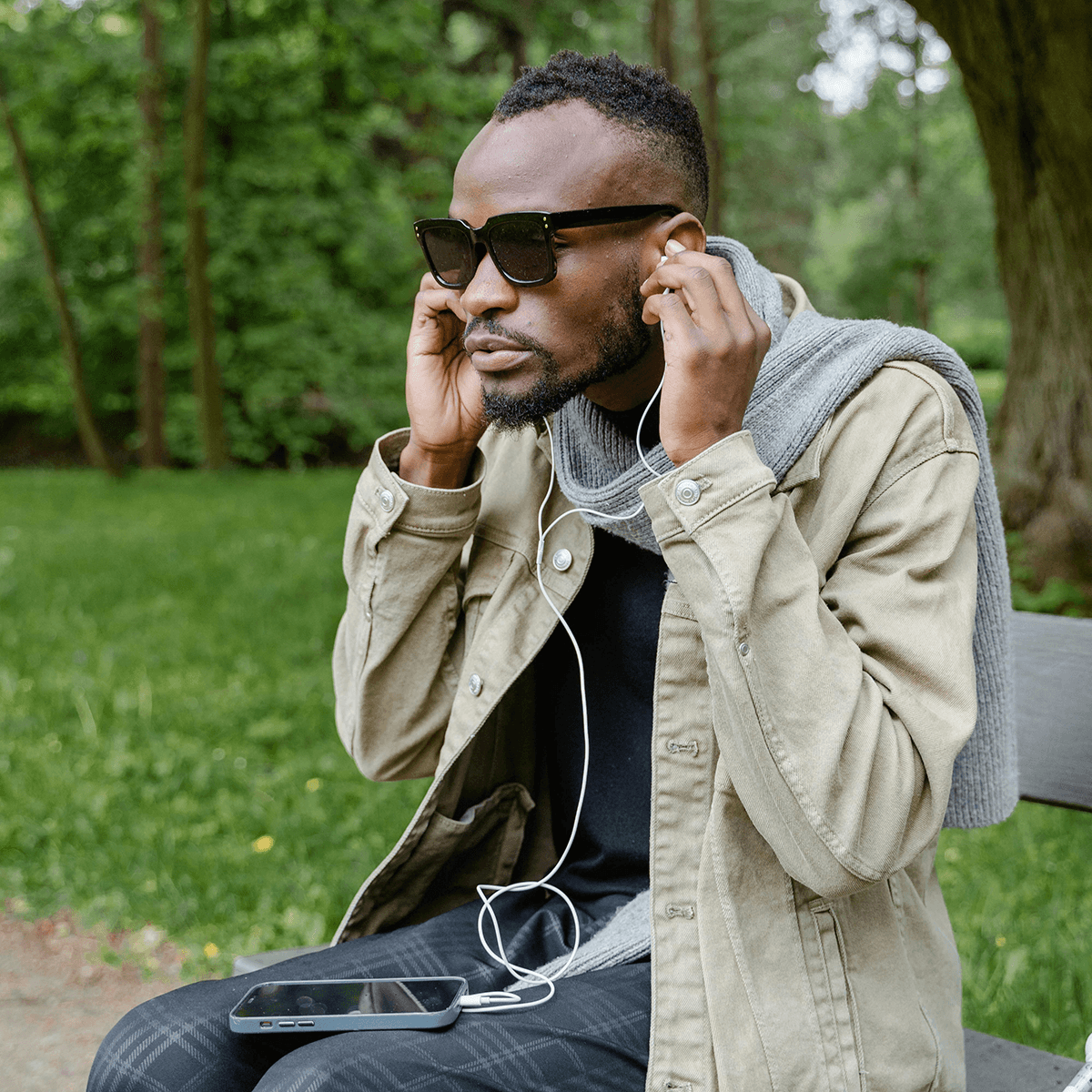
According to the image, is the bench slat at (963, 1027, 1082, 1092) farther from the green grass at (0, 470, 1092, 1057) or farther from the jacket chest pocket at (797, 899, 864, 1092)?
the green grass at (0, 470, 1092, 1057)

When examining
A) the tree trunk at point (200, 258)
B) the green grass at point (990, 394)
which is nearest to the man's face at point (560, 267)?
the green grass at point (990, 394)

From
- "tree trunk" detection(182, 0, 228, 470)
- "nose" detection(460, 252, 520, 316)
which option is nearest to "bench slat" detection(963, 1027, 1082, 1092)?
"nose" detection(460, 252, 520, 316)

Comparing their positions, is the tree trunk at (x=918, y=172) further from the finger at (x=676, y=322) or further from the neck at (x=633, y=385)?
the finger at (x=676, y=322)

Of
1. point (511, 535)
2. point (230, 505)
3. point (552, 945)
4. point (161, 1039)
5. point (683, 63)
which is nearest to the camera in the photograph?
point (161, 1039)

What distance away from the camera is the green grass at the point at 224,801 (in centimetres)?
367

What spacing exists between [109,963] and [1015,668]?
9.02 feet

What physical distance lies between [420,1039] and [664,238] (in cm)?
121

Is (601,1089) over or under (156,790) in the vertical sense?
over

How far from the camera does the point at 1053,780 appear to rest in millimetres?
2355

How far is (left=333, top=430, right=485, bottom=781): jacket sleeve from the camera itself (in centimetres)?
213

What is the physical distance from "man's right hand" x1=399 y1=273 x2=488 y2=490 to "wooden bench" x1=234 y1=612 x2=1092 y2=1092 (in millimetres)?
922

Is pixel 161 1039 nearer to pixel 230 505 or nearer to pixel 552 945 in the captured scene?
pixel 552 945

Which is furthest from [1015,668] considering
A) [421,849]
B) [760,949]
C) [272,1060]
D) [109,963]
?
[109,963]

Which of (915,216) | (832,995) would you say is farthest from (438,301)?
(915,216)
